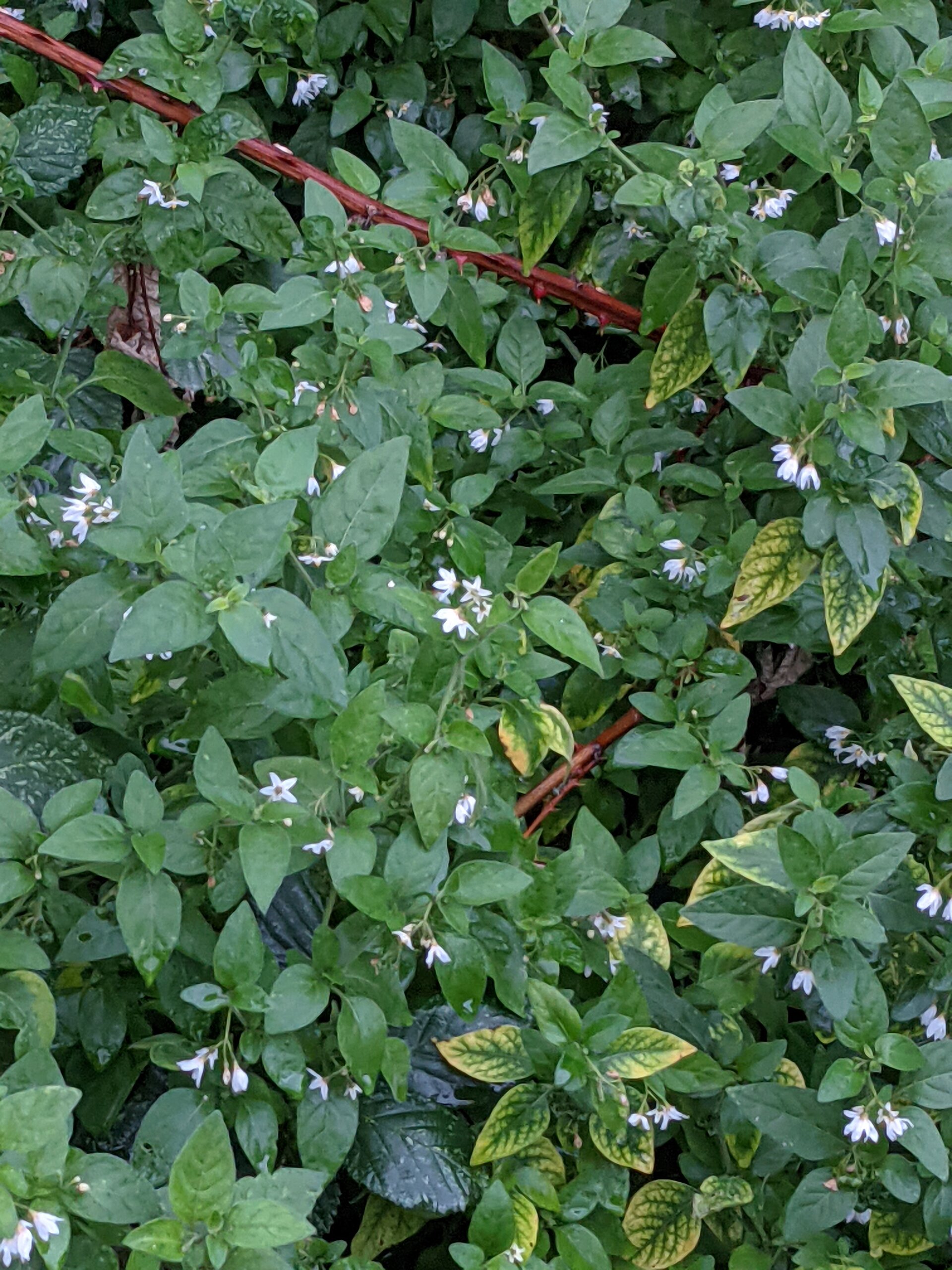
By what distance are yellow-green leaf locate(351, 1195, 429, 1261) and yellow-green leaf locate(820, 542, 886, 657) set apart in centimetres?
78

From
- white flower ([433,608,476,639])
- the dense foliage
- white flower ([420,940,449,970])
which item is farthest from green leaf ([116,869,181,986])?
white flower ([433,608,476,639])

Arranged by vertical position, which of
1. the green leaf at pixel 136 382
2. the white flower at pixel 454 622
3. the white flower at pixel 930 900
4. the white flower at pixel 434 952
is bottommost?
the white flower at pixel 930 900

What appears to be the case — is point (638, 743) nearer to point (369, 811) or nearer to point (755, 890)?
point (755, 890)

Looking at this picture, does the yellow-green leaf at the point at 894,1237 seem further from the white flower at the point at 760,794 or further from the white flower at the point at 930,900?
the white flower at the point at 760,794

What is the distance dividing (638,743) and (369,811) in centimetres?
46

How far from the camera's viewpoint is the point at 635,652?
1494 mm

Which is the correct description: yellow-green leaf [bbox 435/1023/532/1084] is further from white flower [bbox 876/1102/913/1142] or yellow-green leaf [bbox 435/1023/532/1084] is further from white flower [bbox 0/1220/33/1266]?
white flower [bbox 0/1220/33/1266]

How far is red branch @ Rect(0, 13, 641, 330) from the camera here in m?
1.63

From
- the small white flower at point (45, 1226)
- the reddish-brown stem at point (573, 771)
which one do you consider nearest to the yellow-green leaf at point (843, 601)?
the reddish-brown stem at point (573, 771)

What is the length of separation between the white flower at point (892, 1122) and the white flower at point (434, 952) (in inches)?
18.5

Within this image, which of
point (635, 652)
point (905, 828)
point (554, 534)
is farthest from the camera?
point (554, 534)

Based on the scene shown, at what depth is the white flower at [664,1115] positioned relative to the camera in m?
1.25

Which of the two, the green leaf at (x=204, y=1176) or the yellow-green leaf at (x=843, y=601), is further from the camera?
the yellow-green leaf at (x=843, y=601)

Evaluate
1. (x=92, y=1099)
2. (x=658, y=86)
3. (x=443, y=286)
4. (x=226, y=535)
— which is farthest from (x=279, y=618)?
(x=658, y=86)
